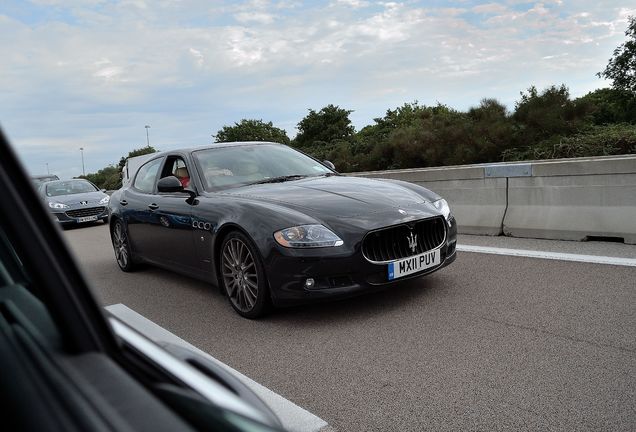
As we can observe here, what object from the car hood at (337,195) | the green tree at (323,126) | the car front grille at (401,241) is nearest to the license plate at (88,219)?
the car hood at (337,195)

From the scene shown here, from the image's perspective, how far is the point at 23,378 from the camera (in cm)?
108

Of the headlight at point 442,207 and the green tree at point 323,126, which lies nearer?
the headlight at point 442,207

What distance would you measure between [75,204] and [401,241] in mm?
13162

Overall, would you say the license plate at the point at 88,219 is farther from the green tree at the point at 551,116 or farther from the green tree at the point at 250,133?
the green tree at the point at 250,133

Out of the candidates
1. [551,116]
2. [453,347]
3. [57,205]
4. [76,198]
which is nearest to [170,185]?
[453,347]

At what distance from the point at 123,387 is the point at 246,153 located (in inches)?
199

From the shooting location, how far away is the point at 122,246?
7445 millimetres

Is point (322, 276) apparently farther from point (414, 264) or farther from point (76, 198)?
point (76, 198)

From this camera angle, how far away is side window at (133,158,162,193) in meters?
6.62

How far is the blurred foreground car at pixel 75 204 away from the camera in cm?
1535

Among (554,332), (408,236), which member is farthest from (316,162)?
(554,332)

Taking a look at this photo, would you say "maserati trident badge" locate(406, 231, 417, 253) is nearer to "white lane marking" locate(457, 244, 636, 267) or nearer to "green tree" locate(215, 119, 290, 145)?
"white lane marking" locate(457, 244, 636, 267)

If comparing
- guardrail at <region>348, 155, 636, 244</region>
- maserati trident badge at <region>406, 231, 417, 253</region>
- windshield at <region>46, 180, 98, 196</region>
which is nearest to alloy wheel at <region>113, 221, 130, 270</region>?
maserati trident badge at <region>406, 231, 417, 253</region>

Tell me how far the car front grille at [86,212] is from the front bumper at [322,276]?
12579mm
